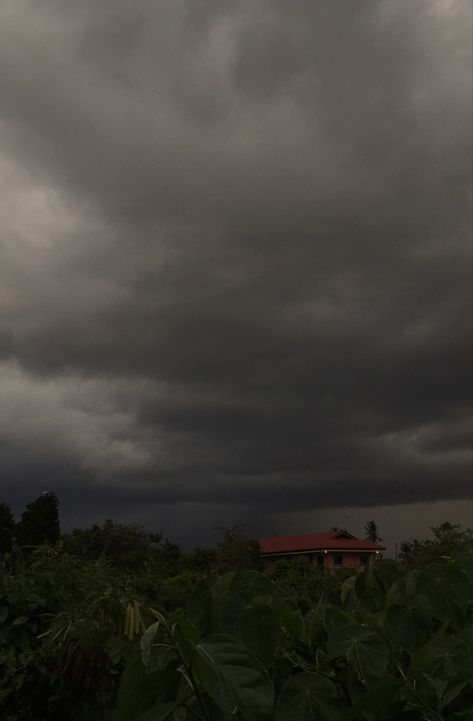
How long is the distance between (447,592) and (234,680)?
68cm

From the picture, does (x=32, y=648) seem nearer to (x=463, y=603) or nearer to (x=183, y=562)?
(x=463, y=603)

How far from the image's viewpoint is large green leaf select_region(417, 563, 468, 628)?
1.59 metres

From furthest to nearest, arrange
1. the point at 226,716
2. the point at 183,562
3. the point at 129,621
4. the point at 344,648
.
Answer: the point at 183,562, the point at 129,621, the point at 344,648, the point at 226,716

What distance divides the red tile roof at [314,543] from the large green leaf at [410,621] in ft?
231

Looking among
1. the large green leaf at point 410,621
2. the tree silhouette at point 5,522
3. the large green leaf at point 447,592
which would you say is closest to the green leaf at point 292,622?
the large green leaf at point 410,621

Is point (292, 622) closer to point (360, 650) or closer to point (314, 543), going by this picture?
point (360, 650)

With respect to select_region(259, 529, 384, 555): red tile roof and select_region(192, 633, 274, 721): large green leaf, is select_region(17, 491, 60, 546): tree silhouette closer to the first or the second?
select_region(259, 529, 384, 555): red tile roof

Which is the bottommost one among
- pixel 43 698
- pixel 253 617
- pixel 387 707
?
pixel 43 698

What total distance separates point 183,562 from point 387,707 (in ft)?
69.8

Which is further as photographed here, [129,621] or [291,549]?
[291,549]

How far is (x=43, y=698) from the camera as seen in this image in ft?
19.6

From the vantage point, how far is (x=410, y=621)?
4.99 ft

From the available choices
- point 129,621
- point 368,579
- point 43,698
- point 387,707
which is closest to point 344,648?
point 387,707

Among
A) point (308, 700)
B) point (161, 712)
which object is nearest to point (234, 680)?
point (161, 712)
